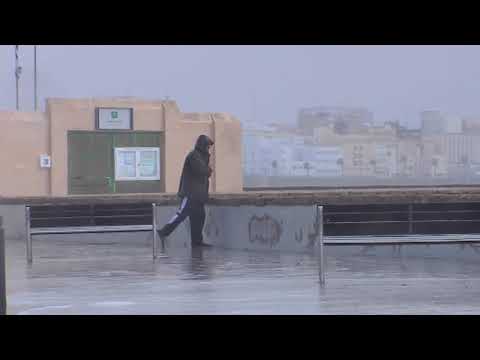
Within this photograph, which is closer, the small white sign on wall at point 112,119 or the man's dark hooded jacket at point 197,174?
the man's dark hooded jacket at point 197,174

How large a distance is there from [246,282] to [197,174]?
16.0ft

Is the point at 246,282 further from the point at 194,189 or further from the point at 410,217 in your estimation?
the point at 194,189

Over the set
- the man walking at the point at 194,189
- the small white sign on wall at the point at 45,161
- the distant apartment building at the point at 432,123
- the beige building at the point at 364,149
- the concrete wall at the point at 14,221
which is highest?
the distant apartment building at the point at 432,123

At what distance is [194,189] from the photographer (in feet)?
54.4

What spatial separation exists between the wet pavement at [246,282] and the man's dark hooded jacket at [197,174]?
2.99 feet

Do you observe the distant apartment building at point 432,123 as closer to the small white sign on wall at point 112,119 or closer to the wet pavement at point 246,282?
the small white sign on wall at point 112,119

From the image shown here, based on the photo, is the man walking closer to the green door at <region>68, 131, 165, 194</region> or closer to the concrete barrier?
the concrete barrier

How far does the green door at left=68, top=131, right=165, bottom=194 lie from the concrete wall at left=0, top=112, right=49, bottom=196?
75 cm

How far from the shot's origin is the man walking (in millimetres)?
16516

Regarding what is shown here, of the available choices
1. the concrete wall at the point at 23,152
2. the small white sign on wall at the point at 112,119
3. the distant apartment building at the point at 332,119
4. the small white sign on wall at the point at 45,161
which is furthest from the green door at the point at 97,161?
the distant apartment building at the point at 332,119

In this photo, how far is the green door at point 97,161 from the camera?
29.5m

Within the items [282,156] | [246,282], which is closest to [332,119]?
[282,156]
